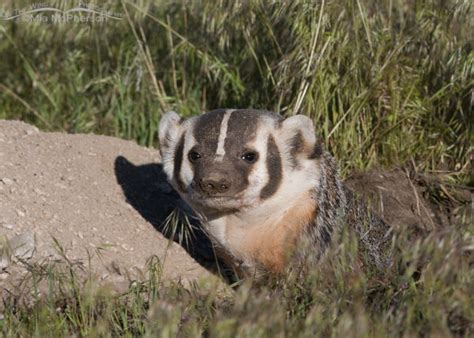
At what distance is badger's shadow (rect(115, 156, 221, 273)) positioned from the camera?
15.6ft

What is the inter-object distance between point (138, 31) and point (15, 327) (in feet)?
9.96

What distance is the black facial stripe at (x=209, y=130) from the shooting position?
4035 mm

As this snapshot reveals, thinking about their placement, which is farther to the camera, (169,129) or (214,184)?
(169,129)

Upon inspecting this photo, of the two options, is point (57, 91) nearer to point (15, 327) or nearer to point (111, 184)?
point (111, 184)

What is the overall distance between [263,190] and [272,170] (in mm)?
103

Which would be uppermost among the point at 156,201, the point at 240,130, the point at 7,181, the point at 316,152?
the point at 240,130

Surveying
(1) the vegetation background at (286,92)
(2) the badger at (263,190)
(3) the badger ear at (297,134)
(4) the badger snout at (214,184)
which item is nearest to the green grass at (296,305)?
(1) the vegetation background at (286,92)

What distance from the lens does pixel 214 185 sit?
3.86 m

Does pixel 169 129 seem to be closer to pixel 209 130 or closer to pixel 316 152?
pixel 209 130

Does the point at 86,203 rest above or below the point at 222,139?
below

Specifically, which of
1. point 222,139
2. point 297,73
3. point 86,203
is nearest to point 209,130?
point 222,139

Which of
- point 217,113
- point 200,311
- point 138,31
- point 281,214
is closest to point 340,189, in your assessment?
point 281,214

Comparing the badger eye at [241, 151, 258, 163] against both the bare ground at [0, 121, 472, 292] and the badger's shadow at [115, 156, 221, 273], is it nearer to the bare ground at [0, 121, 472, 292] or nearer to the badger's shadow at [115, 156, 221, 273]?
the bare ground at [0, 121, 472, 292]

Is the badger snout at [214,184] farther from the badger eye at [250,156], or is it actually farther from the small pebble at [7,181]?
the small pebble at [7,181]
